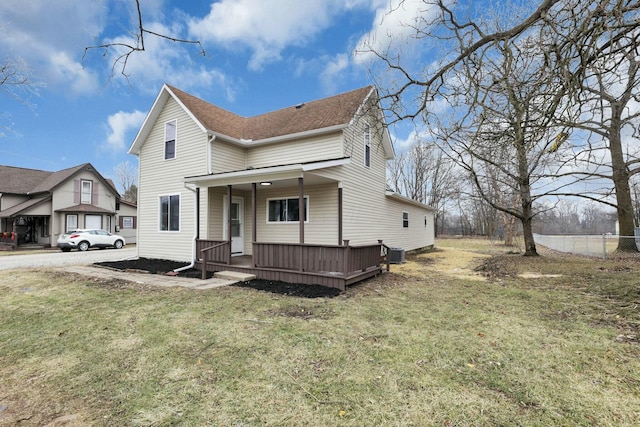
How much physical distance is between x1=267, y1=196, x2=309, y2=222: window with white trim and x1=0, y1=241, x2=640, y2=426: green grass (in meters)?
4.53

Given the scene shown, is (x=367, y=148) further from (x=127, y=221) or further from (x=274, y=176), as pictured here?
(x=127, y=221)

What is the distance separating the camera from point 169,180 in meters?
11.9

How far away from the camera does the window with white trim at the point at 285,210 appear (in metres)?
10.6

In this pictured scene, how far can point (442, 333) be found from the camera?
443 centimetres

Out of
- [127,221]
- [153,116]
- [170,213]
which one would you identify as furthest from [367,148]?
[127,221]

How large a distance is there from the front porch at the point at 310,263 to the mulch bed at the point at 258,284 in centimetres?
25

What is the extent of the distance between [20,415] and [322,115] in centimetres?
1078

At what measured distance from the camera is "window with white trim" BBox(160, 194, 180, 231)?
452 inches

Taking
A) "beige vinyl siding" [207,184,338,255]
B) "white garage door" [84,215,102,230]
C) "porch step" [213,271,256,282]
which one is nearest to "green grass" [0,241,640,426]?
"porch step" [213,271,256,282]

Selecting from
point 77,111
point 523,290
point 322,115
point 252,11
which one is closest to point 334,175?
point 322,115

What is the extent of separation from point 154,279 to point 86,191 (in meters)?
21.0

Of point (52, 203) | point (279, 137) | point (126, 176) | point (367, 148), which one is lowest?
point (52, 203)

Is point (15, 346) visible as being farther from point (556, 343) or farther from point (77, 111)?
point (77, 111)

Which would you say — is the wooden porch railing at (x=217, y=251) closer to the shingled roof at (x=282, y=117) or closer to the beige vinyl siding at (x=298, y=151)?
the beige vinyl siding at (x=298, y=151)
